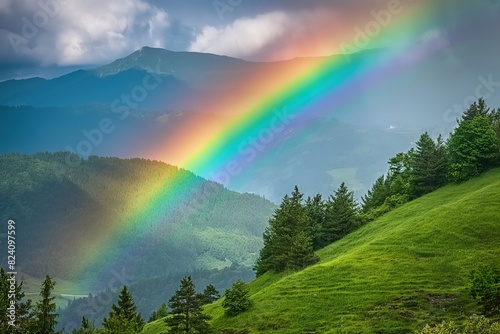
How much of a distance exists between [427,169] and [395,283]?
201 ft

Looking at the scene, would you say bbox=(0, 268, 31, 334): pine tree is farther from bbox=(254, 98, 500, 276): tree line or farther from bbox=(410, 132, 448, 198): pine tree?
bbox=(410, 132, 448, 198): pine tree

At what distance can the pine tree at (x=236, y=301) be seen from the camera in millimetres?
75500

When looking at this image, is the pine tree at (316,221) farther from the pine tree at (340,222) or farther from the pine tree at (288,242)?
the pine tree at (288,242)

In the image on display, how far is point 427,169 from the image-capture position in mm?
122812

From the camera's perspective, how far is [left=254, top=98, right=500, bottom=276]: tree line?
10631 cm

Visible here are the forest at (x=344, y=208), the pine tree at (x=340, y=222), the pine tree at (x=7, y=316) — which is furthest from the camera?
the pine tree at (x=340, y=222)

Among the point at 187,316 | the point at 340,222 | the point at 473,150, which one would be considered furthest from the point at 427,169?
→ the point at 187,316

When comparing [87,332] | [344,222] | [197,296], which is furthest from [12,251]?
[344,222]

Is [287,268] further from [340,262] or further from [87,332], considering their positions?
[87,332]

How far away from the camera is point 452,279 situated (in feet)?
221

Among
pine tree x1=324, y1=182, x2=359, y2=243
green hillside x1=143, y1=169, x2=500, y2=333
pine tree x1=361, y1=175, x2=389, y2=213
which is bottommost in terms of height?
green hillside x1=143, y1=169, x2=500, y2=333

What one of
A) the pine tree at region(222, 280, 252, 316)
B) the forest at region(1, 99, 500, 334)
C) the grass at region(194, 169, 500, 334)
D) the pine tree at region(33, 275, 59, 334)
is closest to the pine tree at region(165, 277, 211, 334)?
the grass at region(194, 169, 500, 334)

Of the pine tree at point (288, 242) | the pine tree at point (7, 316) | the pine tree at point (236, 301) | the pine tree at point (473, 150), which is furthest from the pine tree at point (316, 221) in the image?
the pine tree at point (7, 316)

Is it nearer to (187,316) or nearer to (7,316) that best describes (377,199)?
(187,316)
